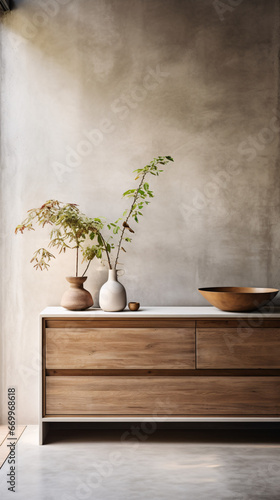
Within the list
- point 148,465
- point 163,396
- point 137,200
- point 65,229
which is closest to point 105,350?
point 163,396

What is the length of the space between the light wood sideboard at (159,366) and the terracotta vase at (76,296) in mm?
133

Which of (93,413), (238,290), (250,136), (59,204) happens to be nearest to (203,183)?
(250,136)

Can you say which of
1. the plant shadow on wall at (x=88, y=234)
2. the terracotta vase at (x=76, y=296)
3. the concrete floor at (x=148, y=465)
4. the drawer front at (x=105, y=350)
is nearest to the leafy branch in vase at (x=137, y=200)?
the plant shadow on wall at (x=88, y=234)

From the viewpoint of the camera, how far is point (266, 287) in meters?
3.47

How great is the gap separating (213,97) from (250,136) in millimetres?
365

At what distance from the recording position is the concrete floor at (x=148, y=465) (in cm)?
241

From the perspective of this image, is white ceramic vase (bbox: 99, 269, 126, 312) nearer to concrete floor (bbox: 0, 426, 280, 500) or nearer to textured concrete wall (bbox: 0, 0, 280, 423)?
textured concrete wall (bbox: 0, 0, 280, 423)

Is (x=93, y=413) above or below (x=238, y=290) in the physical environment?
below

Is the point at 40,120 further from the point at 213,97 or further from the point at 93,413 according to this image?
the point at 93,413

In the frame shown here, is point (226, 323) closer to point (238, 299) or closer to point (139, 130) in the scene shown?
point (238, 299)

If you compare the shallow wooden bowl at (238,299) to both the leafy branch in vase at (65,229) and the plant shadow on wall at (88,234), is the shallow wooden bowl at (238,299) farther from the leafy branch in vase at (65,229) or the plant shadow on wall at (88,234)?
the leafy branch in vase at (65,229)

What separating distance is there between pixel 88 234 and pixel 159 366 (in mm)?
958

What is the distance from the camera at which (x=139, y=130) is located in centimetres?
344

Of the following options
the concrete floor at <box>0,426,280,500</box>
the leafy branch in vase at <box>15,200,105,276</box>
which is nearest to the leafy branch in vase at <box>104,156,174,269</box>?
the leafy branch in vase at <box>15,200,105,276</box>
